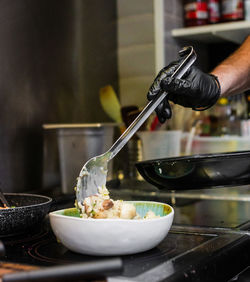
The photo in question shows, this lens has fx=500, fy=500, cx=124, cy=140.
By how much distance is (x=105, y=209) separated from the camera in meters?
0.85

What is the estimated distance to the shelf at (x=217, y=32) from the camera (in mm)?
1778

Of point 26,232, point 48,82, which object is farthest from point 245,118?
point 26,232

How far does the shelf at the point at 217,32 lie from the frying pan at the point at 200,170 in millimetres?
900

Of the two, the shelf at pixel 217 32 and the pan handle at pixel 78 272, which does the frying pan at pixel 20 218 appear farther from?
the shelf at pixel 217 32

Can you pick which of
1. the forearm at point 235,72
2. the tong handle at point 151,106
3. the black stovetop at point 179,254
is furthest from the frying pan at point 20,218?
the forearm at point 235,72

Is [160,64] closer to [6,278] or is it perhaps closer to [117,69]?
[117,69]

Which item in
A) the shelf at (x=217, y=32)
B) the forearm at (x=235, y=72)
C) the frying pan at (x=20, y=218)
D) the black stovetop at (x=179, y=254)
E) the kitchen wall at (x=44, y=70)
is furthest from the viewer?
the shelf at (x=217, y=32)

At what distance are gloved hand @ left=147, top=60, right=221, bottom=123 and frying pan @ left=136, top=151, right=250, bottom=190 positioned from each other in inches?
5.6

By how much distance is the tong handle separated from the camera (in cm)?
93

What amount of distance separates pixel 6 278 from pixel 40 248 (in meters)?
0.27

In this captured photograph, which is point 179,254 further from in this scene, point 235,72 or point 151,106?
point 235,72

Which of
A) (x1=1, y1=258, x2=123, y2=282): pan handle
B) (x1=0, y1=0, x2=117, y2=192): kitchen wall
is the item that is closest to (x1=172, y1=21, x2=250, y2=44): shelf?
(x1=0, y1=0, x2=117, y2=192): kitchen wall

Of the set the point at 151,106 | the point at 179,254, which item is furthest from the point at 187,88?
the point at 179,254

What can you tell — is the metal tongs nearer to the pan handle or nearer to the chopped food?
the chopped food
